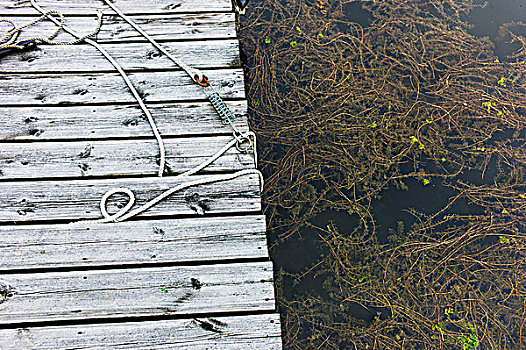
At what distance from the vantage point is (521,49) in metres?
3.05

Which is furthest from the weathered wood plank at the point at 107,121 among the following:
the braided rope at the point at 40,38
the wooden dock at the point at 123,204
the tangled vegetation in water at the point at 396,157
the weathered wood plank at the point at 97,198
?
the tangled vegetation in water at the point at 396,157

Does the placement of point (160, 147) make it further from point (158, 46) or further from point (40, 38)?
point (40, 38)

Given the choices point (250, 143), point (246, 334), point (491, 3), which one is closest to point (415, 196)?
point (250, 143)

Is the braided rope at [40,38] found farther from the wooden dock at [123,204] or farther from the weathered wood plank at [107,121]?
the weathered wood plank at [107,121]

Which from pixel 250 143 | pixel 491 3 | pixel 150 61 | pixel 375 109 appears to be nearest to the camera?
pixel 250 143

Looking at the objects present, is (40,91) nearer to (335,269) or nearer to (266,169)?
(266,169)

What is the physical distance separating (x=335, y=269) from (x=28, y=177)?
6.04 ft

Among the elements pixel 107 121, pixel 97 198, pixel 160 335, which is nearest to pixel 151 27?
pixel 107 121

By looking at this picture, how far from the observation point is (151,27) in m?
2.17

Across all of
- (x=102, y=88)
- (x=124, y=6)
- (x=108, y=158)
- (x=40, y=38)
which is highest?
(x=124, y=6)

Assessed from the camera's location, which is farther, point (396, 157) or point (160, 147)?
point (396, 157)

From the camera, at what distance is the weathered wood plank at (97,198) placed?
1.60 m

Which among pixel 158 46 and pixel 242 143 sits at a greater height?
pixel 158 46

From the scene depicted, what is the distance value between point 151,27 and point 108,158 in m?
0.98
